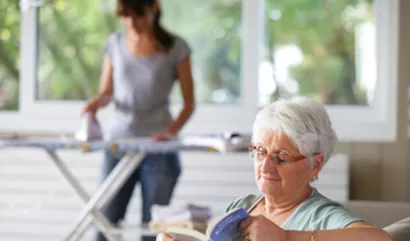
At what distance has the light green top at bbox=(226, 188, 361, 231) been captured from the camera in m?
1.55

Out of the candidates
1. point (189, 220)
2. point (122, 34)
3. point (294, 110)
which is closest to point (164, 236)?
point (294, 110)

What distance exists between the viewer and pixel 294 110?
1.69m

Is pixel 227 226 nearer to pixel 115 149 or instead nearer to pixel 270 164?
pixel 270 164

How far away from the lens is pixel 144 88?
11.4 ft

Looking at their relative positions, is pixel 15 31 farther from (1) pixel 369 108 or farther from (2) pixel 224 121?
(1) pixel 369 108

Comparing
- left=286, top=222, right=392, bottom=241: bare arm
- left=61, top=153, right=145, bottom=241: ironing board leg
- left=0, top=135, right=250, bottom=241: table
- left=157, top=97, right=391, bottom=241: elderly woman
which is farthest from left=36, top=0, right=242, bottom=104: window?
left=286, top=222, right=392, bottom=241: bare arm

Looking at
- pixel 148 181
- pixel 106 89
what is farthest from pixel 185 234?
pixel 106 89

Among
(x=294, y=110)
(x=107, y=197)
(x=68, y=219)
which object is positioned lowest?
(x=68, y=219)

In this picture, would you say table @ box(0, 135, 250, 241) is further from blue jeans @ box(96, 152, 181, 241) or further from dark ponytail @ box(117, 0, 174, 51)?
dark ponytail @ box(117, 0, 174, 51)

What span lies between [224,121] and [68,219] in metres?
1.10

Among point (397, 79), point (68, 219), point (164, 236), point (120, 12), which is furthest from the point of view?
point (68, 219)

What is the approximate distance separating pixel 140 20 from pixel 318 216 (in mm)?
1981

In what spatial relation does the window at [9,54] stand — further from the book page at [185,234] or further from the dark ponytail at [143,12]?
the book page at [185,234]

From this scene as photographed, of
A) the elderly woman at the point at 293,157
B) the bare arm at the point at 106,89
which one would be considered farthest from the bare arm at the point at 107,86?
the elderly woman at the point at 293,157
